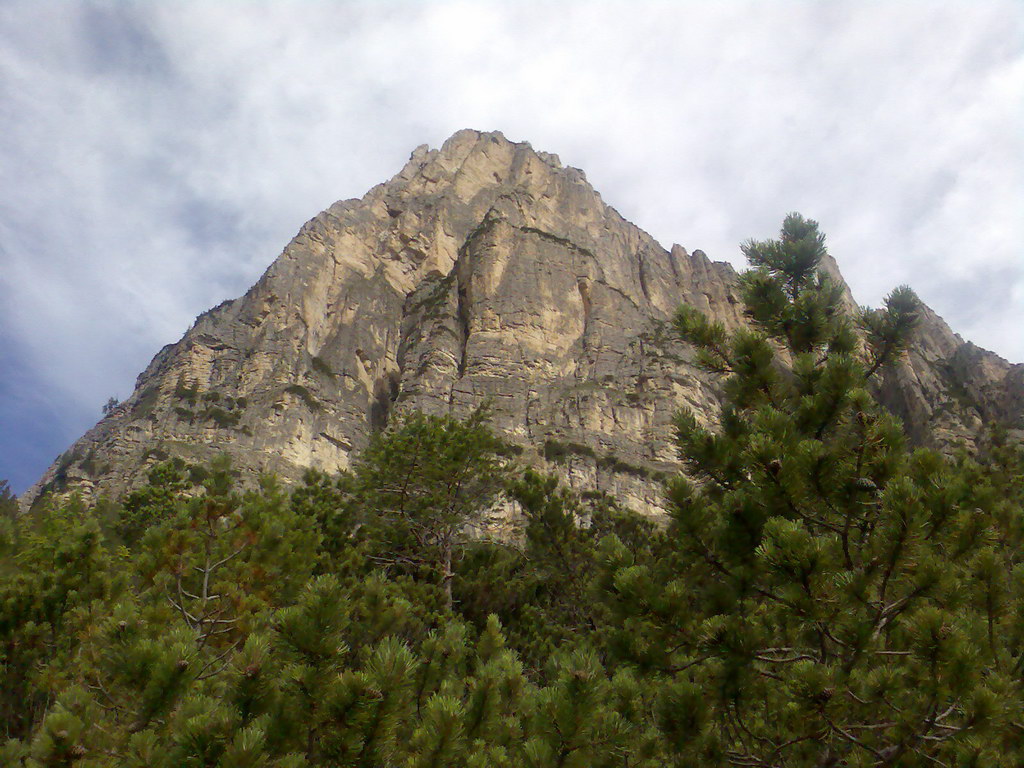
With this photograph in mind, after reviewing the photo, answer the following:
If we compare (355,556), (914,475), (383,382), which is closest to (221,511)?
(355,556)

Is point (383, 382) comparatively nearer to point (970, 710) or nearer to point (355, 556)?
point (355, 556)

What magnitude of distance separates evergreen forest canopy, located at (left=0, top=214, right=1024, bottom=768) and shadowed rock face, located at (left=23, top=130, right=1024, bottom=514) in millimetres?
42726

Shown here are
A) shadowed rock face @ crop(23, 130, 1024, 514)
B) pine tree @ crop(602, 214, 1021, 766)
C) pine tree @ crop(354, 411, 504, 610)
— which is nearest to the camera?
pine tree @ crop(602, 214, 1021, 766)

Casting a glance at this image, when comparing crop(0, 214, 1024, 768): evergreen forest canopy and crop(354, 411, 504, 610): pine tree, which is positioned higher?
crop(354, 411, 504, 610): pine tree

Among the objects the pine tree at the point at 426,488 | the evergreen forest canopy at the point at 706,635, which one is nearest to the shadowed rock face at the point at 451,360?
the pine tree at the point at 426,488

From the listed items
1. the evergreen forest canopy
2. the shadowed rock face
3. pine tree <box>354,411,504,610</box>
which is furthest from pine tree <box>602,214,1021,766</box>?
the shadowed rock face

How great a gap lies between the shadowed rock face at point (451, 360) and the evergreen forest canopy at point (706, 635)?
140 ft

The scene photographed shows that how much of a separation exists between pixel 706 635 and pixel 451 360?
58.4m

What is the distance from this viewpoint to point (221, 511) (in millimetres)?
6734

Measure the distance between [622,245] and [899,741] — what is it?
286 ft

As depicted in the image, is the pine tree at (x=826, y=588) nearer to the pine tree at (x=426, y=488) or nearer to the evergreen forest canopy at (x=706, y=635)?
the evergreen forest canopy at (x=706, y=635)

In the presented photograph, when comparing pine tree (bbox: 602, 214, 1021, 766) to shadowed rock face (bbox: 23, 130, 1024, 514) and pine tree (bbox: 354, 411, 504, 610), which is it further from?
shadowed rock face (bbox: 23, 130, 1024, 514)

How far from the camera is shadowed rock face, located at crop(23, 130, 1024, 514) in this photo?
5056cm

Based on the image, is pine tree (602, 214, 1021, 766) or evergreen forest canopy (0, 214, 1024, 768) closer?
evergreen forest canopy (0, 214, 1024, 768)
